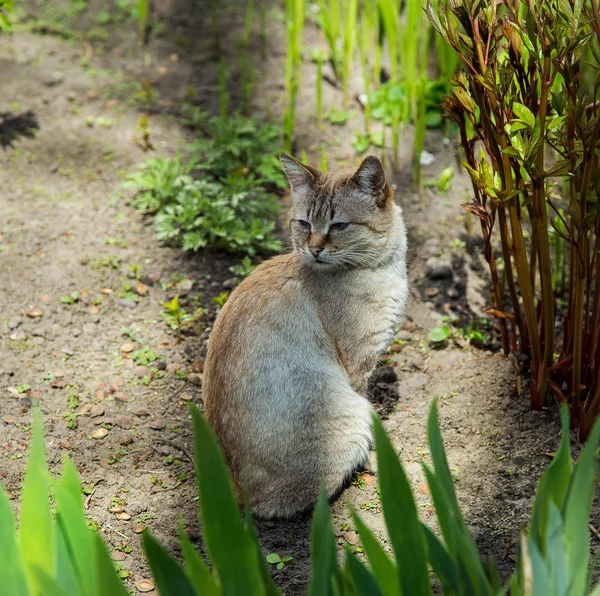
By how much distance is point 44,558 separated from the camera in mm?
1670

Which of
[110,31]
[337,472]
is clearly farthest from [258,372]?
[110,31]

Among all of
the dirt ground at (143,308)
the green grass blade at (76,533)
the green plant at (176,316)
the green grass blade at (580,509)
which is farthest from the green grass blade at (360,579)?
the green plant at (176,316)

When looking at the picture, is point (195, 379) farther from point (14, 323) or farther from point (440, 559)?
point (440, 559)

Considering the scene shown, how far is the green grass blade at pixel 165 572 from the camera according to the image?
1568 millimetres

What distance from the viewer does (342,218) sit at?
3.23m

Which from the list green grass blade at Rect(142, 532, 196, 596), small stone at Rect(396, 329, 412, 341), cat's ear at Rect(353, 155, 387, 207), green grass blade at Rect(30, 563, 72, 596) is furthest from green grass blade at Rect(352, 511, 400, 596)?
small stone at Rect(396, 329, 412, 341)

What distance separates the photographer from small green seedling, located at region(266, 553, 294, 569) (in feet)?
9.04

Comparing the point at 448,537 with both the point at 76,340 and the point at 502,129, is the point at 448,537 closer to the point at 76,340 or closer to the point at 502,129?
→ the point at 502,129

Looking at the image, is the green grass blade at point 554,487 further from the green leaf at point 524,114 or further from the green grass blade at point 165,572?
the green leaf at point 524,114

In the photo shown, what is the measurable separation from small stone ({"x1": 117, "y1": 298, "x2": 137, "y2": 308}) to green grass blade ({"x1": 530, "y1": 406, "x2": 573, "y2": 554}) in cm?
265

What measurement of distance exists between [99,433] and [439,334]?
5.40 ft

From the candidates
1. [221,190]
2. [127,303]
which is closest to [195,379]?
[127,303]

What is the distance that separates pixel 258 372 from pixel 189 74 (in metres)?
3.32

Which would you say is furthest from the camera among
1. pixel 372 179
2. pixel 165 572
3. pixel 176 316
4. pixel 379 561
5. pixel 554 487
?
pixel 176 316
